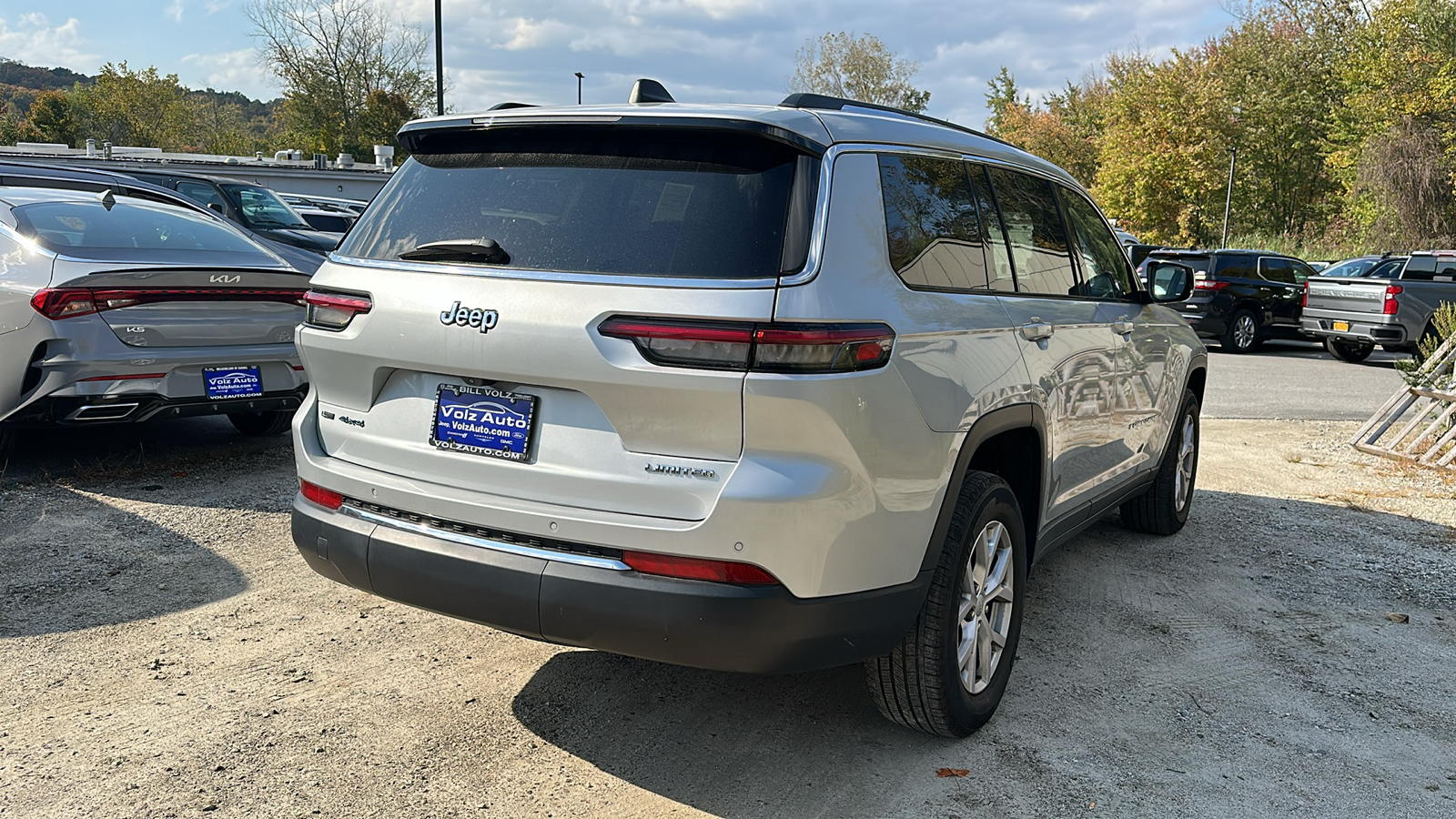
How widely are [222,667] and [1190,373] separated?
4816 millimetres

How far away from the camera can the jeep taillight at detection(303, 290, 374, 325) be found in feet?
10.4

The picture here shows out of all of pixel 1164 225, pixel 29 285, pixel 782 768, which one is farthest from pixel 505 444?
pixel 1164 225

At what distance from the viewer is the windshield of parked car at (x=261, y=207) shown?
12516 millimetres

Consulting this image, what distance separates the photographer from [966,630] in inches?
134

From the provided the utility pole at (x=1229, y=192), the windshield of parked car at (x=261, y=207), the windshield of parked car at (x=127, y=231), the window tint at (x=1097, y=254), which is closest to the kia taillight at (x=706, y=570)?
the window tint at (x=1097, y=254)

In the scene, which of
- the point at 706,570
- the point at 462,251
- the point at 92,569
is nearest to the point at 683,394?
the point at 706,570

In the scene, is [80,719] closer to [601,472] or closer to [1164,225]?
[601,472]

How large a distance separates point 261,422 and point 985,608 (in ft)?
18.6

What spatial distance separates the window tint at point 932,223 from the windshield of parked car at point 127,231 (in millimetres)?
4581

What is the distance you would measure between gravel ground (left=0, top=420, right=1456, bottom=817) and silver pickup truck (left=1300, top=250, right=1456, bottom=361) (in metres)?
12.1

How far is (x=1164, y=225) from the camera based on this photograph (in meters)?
50.2

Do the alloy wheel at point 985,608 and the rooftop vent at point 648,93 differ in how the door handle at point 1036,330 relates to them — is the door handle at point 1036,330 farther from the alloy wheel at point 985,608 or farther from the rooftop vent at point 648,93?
the rooftop vent at point 648,93

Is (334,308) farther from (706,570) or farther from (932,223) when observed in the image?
(932,223)

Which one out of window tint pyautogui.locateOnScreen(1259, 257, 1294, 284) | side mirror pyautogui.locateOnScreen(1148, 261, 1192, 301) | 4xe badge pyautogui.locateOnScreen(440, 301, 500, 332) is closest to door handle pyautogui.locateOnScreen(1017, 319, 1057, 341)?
side mirror pyautogui.locateOnScreen(1148, 261, 1192, 301)
